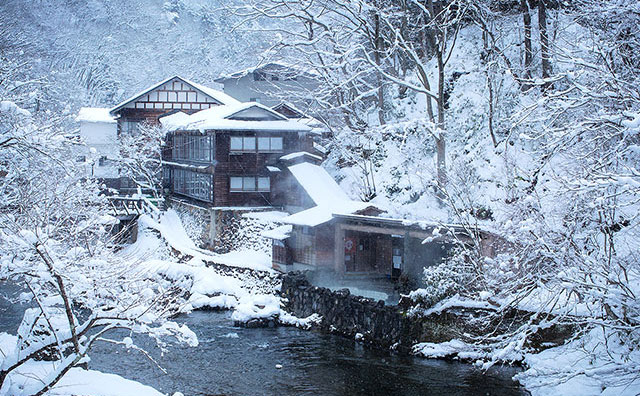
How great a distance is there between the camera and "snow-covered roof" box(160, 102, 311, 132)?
95.2 feet

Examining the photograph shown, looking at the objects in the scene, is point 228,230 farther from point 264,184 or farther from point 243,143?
point 243,143

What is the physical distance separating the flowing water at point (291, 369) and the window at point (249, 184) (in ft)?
37.4

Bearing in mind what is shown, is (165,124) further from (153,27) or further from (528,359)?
(153,27)

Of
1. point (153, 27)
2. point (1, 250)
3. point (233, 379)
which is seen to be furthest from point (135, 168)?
point (153, 27)

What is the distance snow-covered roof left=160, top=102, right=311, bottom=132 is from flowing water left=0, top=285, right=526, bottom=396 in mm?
12499

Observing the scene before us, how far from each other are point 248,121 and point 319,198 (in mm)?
6350

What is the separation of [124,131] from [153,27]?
42389 millimetres

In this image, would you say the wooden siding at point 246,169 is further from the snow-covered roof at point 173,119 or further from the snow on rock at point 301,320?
the snow on rock at point 301,320

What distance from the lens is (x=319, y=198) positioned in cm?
2688

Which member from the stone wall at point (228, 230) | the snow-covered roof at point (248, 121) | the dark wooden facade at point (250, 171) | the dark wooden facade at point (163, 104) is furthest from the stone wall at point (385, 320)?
the dark wooden facade at point (163, 104)

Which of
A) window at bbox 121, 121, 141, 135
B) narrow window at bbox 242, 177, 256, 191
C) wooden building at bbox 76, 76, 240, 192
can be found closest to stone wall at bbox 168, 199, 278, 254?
narrow window at bbox 242, 177, 256, 191

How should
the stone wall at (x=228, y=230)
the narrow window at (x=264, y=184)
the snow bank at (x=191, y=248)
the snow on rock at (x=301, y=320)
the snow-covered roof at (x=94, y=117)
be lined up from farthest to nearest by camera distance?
the snow-covered roof at (x=94, y=117), the narrow window at (x=264, y=184), the stone wall at (x=228, y=230), the snow bank at (x=191, y=248), the snow on rock at (x=301, y=320)

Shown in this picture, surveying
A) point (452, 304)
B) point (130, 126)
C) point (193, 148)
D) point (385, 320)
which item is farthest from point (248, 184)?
point (452, 304)

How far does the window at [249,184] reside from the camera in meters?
29.9
